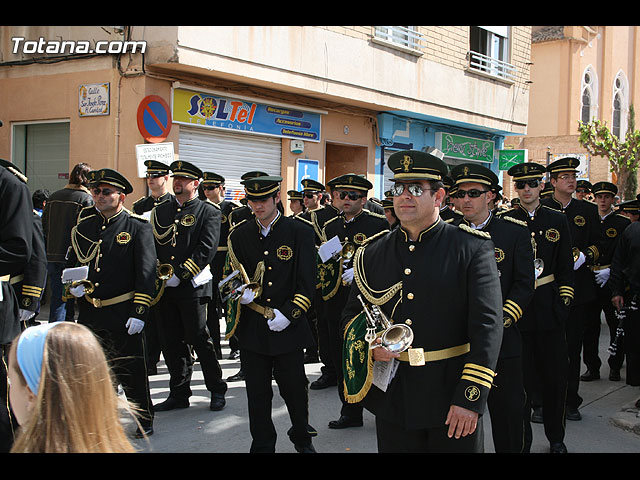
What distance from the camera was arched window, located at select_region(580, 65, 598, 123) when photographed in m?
38.6

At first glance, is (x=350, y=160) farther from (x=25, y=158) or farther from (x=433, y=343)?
(x=433, y=343)

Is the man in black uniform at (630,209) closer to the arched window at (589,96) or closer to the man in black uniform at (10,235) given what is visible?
the man in black uniform at (10,235)

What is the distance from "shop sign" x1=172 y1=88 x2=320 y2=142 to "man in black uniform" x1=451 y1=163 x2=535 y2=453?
31.8 ft

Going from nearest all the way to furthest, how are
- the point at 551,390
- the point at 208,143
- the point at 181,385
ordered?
the point at 551,390
the point at 181,385
the point at 208,143

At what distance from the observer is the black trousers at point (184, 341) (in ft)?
22.7

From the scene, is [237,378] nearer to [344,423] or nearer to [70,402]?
[344,423]

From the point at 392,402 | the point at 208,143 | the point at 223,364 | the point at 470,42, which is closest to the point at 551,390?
the point at 392,402

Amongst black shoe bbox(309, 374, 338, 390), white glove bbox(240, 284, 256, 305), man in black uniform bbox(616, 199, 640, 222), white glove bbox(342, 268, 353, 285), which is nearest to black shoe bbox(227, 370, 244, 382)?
black shoe bbox(309, 374, 338, 390)

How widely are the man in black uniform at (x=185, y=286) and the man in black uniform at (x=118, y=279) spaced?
811 millimetres

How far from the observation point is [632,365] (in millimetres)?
7793

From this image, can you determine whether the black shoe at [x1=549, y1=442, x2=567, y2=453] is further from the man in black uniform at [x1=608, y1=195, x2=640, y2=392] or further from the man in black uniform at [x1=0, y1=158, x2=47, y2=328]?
the man in black uniform at [x1=0, y1=158, x2=47, y2=328]

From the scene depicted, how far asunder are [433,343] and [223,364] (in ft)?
19.7

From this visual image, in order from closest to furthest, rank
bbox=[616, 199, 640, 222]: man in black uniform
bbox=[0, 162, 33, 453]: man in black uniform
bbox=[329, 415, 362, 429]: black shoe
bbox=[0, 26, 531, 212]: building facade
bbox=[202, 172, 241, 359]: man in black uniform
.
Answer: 1. bbox=[0, 162, 33, 453]: man in black uniform
2. bbox=[329, 415, 362, 429]: black shoe
3. bbox=[202, 172, 241, 359]: man in black uniform
4. bbox=[616, 199, 640, 222]: man in black uniform
5. bbox=[0, 26, 531, 212]: building facade


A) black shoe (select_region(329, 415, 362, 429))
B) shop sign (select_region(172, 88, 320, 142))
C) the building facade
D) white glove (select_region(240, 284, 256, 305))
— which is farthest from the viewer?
shop sign (select_region(172, 88, 320, 142))
